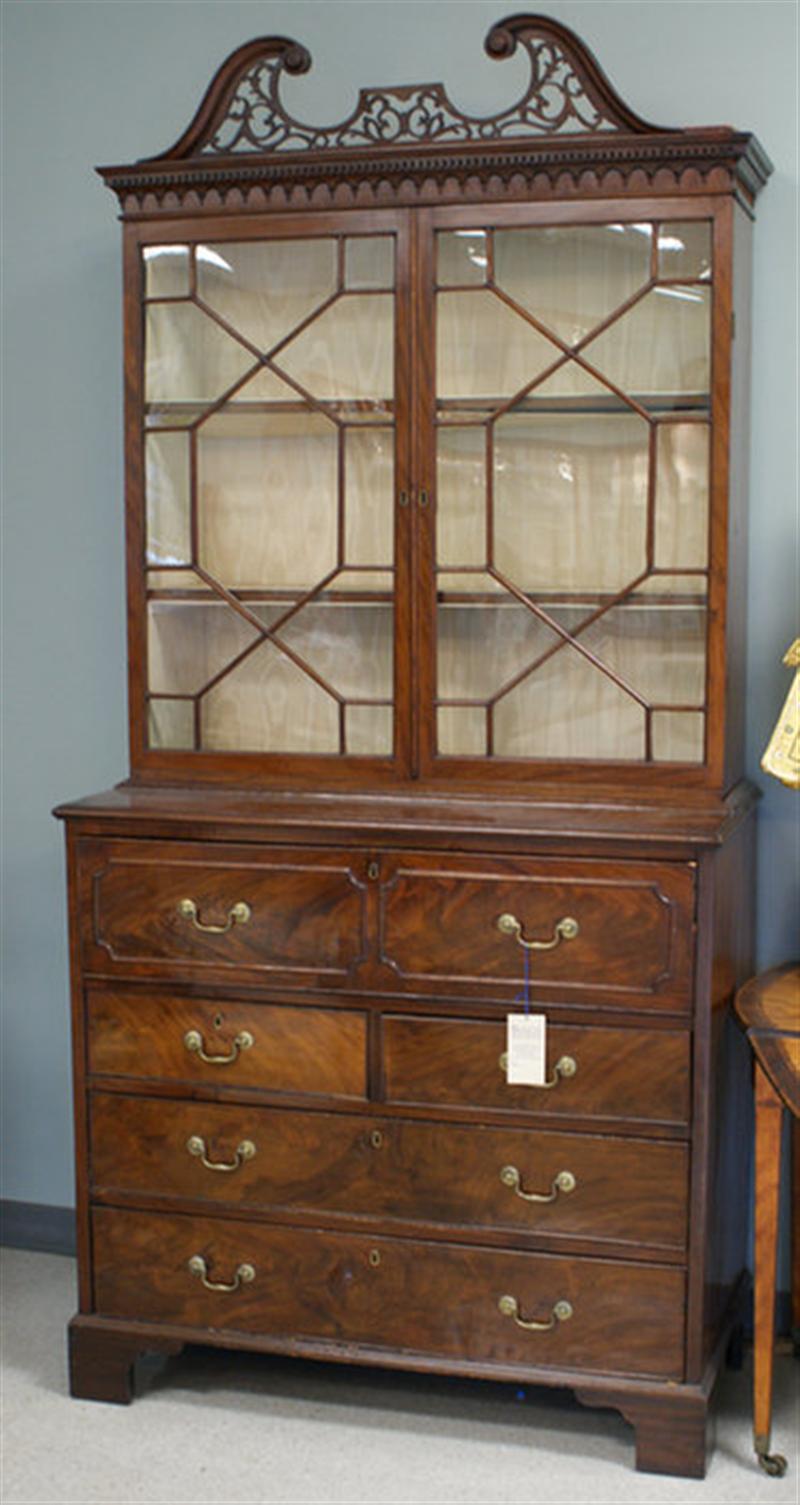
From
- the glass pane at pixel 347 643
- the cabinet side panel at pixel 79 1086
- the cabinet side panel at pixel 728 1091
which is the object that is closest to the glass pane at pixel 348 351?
the glass pane at pixel 347 643

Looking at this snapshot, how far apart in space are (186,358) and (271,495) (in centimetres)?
27

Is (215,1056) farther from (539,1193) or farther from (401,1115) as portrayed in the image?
(539,1193)

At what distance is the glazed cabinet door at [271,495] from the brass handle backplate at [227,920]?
0.84ft

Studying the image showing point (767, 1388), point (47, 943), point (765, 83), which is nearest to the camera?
point (767, 1388)

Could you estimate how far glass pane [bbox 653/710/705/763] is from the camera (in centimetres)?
267

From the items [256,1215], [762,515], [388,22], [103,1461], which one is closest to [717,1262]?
[256,1215]

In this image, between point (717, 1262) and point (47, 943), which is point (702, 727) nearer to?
point (717, 1262)

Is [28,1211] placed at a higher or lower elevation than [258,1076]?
lower

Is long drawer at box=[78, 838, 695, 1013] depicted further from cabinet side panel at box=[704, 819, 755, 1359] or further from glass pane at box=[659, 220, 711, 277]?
glass pane at box=[659, 220, 711, 277]

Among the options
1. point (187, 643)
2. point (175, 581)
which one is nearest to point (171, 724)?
point (187, 643)

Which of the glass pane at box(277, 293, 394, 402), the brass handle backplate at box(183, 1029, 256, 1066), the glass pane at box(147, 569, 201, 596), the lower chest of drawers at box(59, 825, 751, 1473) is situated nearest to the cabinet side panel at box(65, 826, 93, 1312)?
the lower chest of drawers at box(59, 825, 751, 1473)

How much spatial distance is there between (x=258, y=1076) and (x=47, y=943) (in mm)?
840

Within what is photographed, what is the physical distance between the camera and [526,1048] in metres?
2.58

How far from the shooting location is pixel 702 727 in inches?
105
